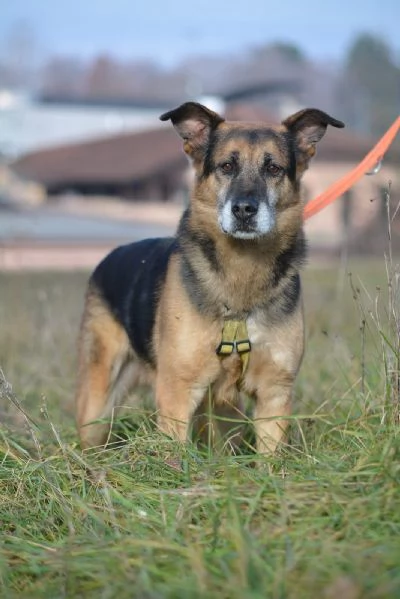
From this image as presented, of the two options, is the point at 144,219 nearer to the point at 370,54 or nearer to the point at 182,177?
the point at 182,177

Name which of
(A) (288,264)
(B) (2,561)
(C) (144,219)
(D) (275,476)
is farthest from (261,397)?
(C) (144,219)

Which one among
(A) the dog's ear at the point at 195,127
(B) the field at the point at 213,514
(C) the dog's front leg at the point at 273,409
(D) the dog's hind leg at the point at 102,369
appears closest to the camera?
(B) the field at the point at 213,514

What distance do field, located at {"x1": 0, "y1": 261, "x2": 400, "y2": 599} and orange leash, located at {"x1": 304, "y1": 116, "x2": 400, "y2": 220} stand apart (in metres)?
0.91

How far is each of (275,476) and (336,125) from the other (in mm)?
2130

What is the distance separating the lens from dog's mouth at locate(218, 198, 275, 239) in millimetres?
4852

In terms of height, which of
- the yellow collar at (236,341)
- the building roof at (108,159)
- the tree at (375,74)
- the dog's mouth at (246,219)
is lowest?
the building roof at (108,159)

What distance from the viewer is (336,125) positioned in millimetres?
5141

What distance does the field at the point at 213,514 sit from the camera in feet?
10.3

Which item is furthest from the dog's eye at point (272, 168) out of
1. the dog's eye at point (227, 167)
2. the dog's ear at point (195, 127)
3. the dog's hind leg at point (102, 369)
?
the dog's hind leg at point (102, 369)

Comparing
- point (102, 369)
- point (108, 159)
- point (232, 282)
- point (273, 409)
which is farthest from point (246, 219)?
point (108, 159)

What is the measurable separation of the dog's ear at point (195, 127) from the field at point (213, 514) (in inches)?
48.8

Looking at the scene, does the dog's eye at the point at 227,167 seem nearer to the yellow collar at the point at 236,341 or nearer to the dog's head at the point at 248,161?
the dog's head at the point at 248,161

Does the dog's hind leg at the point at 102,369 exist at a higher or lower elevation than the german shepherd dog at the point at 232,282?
lower

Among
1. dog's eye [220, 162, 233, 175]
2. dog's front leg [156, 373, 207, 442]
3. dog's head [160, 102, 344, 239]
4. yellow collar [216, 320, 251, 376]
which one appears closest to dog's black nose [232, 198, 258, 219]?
dog's head [160, 102, 344, 239]
